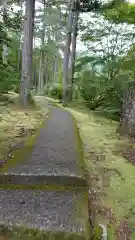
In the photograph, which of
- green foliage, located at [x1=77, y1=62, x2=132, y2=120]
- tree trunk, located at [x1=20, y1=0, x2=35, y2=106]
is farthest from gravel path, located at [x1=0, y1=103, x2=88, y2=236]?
tree trunk, located at [x1=20, y1=0, x2=35, y2=106]

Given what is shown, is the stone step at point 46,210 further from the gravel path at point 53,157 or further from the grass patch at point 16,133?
the grass patch at point 16,133

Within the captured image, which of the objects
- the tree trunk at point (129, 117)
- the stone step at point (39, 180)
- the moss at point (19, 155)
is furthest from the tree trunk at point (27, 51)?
the stone step at point (39, 180)

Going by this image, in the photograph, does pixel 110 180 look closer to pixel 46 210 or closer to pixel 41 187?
pixel 41 187

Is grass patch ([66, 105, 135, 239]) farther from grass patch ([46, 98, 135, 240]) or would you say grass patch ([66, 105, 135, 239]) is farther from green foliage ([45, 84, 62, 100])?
green foliage ([45, 84, 62, 100])

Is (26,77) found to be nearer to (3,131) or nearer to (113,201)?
(3,131)

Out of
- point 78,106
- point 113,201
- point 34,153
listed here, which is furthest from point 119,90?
point 113,201

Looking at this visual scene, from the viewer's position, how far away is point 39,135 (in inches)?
192

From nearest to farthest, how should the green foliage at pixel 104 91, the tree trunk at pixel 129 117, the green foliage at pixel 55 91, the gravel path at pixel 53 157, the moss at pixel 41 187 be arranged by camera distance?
1. the moss at pixel 41 187
2. the gravel path at pixel 53 157
3. the tree trunk at pixel 129 117
4. the green foliage at pixel 104 91
5. the green foliage at pixel 55 91

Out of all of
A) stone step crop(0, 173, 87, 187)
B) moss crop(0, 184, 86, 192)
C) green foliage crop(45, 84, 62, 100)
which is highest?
stone step crop(0, 173, 87, 187)

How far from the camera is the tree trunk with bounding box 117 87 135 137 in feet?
18.1

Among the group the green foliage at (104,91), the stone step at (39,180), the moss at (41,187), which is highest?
the stone step at (39,180)

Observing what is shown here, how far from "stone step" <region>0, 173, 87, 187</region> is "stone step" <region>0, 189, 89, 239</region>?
16cm

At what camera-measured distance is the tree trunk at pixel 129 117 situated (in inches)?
217

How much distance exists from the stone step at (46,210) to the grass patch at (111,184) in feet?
0.80
